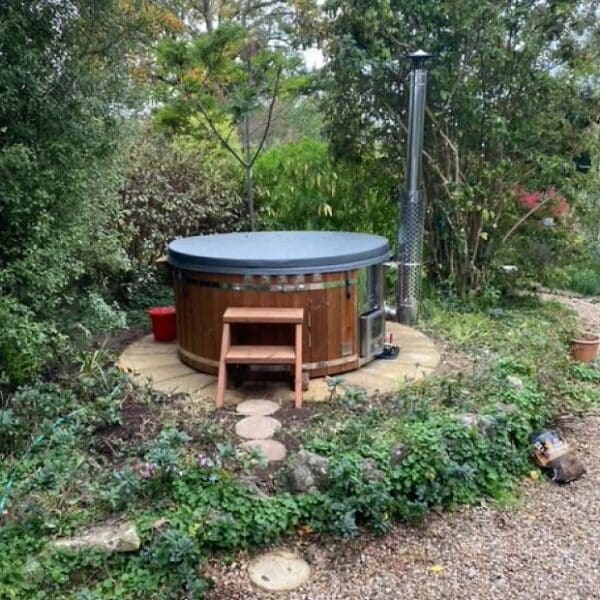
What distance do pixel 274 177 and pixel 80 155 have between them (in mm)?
3434

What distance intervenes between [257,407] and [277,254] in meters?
0.99

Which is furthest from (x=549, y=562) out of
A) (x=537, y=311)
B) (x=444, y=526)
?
(x=537, y=311)

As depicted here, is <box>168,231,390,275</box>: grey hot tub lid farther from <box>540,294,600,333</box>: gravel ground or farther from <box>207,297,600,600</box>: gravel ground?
<box>540,294,600,333</box>: gravel ground

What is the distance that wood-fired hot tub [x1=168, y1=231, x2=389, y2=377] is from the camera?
356 centimetres

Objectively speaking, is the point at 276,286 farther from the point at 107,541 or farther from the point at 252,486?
the point at 107,541

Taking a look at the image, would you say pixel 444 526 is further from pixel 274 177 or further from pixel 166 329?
pixel 274 177

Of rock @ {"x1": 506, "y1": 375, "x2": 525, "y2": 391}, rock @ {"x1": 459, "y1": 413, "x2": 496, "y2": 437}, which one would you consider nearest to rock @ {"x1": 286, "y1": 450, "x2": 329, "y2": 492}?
rock @ {"x1": 459, "y1": 413, "x2": 496, "y2": 437}

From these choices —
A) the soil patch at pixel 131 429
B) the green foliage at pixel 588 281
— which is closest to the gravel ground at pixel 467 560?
the soil patch at pixel 131 429

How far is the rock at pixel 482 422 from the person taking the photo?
10.0 ft

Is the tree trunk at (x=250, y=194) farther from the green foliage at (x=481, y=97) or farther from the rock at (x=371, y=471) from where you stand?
the rock at (x=371, y=471)

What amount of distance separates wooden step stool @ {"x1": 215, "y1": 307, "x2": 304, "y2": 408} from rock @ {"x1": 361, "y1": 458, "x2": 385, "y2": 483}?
27.3 inches

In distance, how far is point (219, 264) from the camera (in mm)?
3582

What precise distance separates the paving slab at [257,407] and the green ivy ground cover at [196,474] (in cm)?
28

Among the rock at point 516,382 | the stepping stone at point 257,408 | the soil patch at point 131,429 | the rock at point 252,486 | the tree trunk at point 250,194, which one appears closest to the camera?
the rock at point 252,486
